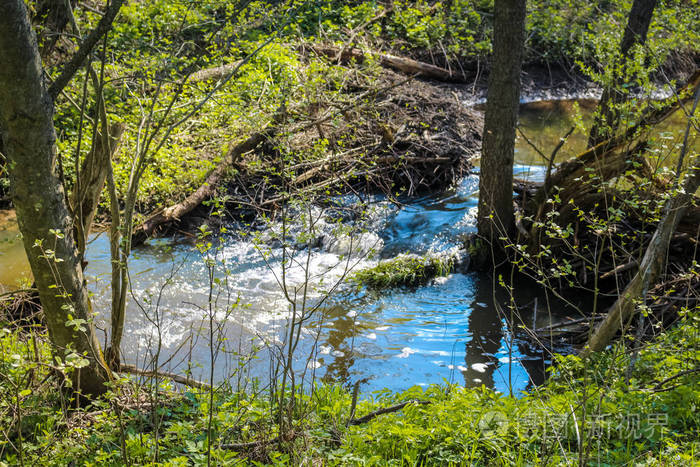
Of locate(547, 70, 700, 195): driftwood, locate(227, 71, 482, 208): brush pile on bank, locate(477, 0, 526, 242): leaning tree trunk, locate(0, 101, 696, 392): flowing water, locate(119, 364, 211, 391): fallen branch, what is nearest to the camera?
locate(119, 364, 211, 391): fallen branch

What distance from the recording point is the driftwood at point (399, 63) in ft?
43.7

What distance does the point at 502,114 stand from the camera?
7.09 metres

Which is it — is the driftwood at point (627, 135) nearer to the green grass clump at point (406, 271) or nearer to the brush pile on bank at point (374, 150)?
the green grass clump at point (406, 271)

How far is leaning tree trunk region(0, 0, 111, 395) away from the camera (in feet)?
10.5

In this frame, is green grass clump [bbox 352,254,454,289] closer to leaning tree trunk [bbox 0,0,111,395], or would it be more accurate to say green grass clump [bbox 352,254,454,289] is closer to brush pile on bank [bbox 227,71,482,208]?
brush pile on bank [bbox 227,71,482,208]

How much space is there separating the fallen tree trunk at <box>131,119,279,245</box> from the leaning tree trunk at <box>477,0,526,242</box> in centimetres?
326

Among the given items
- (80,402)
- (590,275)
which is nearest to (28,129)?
(80,402)

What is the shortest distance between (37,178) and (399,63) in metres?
12.7

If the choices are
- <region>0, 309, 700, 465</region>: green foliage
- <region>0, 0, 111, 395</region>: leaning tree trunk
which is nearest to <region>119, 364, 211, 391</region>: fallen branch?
<region>0, 309, 700, 465</region>: green foliage

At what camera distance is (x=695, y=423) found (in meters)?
3.55

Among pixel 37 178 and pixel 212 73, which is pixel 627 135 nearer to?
pixel 37 178

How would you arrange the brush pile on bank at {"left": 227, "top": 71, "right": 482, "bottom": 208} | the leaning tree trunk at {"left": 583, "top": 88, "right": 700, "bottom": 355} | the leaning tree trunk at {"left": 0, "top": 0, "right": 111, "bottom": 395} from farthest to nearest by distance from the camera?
the brush pile on bank at {"left": 227, "top": 71, "right": 482, "bottom": 208} → the leaning tree trunk at {"left": 583, "top": 88, "right": 700, "bottom": 355} → the leaning tree trunk at {"left": 0, "top": 0, "right": 111, "bottom": 395}

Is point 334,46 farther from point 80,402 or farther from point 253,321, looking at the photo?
point 80,402

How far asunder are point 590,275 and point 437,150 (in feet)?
15.1
